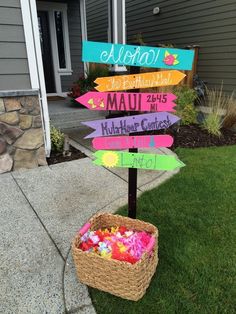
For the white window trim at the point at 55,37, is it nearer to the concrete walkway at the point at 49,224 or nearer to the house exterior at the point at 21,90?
the house exterior at the point at 21,90

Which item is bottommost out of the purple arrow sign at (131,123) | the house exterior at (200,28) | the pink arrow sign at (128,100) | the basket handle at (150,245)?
the basket handle at (150,245)

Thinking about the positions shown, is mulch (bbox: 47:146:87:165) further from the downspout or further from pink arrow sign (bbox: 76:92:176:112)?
the downspout

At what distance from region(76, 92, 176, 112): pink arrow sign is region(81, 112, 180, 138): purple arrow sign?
0.06m

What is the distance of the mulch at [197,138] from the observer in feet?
15.7

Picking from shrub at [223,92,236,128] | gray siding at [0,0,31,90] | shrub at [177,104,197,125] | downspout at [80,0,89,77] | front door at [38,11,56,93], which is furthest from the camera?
front door at [38,11,56,93]

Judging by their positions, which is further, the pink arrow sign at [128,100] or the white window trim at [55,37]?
the white window trim at [55,37]

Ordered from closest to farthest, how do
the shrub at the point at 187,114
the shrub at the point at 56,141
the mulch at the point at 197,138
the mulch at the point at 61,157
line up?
the mulch at the point at 61,157
the shrub at the point at 56,141
the mulch at the point at 197,138
the shrub at the point at 187,114

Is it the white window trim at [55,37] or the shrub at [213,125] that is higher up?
the white window trim at [55,37]

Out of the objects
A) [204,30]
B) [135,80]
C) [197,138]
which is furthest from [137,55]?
[204,30]

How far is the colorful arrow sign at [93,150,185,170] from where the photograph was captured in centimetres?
183

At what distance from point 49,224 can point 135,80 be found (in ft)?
5.15

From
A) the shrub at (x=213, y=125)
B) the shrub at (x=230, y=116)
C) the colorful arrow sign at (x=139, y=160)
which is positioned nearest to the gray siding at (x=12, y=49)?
the colorful arrow sign at (x=139, y=160)

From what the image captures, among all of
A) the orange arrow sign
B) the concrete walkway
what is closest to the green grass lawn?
the concrete walkway

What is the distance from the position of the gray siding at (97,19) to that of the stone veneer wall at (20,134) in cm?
657
